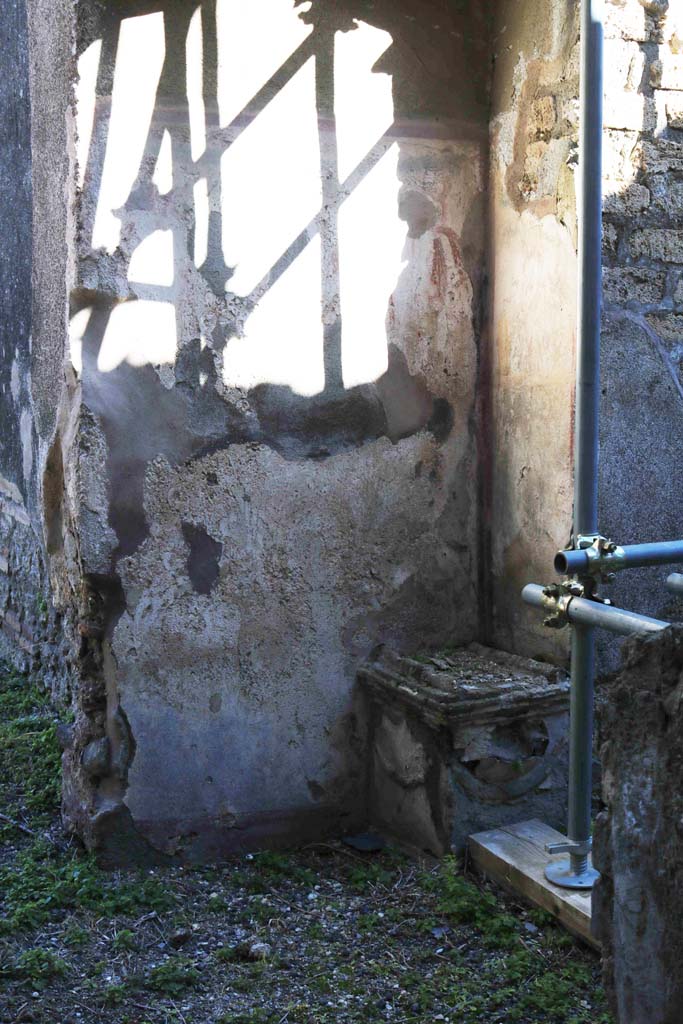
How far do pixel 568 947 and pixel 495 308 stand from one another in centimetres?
206

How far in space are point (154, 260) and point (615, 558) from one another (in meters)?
1.71

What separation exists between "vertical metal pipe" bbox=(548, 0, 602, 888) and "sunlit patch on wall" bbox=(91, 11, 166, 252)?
4.18ft

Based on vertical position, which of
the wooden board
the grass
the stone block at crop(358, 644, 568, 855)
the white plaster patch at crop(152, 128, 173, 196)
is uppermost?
the white plaster patch at crop(152, 128, 173, 196)

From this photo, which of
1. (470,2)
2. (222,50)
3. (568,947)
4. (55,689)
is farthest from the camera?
(55,689)

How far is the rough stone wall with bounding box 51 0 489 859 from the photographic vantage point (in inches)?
126

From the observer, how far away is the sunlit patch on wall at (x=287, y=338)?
3.38 m

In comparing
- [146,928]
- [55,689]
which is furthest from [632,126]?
[55,689]

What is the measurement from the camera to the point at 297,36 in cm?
336

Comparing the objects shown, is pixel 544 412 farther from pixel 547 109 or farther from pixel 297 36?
pixel 297 36

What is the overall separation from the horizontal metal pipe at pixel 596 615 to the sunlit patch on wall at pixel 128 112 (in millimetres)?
1670

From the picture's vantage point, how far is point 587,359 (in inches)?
111

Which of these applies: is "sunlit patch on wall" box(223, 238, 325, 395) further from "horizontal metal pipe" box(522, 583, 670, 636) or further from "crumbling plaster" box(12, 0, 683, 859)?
"horizontal metal pipe" box(522, 583, 670, 636)

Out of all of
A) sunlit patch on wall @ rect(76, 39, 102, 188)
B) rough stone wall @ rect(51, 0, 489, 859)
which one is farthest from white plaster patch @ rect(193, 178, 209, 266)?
sunlit patch on wall @ rect(76, 39, 102, 188)

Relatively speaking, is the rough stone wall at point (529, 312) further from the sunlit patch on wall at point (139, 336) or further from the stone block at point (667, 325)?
the sunlit patch on wall at point (139, 336)
